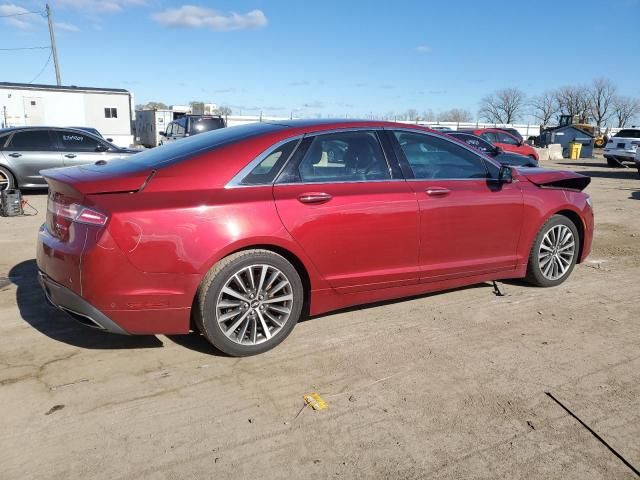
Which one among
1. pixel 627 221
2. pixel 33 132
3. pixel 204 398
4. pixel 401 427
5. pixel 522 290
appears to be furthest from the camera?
pixel 33 132

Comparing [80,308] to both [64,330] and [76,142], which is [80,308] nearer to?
[64,330]

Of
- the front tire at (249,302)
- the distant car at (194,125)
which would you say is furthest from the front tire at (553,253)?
the distant car at (194,125)

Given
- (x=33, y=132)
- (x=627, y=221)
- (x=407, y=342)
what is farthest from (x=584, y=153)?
(x=407, y=342)

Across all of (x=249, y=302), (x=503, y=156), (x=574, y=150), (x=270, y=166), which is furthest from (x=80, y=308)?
(x=574, y=150)

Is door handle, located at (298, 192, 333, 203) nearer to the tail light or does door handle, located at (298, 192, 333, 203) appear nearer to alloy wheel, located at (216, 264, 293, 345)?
alloy wheel, located at (216, 264, 293, 345)

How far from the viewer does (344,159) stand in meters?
4.01

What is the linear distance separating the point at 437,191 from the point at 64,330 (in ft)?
10.1

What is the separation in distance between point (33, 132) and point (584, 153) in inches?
1262

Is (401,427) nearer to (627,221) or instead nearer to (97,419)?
(97,419)

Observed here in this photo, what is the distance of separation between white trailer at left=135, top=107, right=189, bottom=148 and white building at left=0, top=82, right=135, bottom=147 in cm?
276

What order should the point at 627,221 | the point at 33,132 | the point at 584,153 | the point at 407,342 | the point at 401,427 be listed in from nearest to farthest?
1. the point at 401,427
2. the point at 407,342
3. the point at 627,221
4. the point at 33,132
5. the point at 584,153

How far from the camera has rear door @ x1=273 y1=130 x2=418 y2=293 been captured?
145 inches

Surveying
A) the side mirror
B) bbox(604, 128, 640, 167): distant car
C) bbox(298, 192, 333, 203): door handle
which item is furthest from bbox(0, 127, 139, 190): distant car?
bbox(604, 128, 640, 167): distant car

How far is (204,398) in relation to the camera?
309 centimetres
